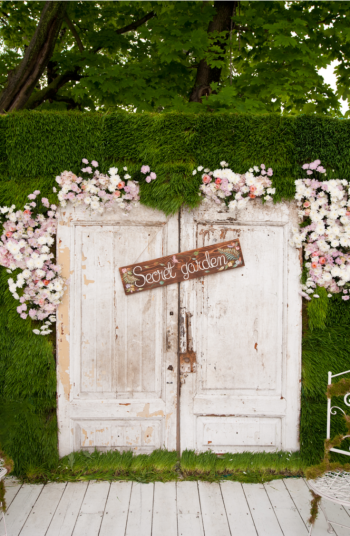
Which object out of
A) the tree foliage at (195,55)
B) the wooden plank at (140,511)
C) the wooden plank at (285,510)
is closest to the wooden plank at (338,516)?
the wooden plank at (285,510)

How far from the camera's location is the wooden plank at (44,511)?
237 cm

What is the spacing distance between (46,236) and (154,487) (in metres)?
2.13

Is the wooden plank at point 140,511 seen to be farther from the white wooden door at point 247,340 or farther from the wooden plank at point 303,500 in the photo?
the wooden plank at point 303,500

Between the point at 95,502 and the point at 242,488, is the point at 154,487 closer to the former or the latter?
the point at 95,502

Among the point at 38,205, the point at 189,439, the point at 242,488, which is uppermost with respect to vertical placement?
the point at 38,205

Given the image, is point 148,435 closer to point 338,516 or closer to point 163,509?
point 163,509

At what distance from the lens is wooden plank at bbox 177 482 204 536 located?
2.36 m

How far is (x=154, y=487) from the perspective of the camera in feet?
9.12

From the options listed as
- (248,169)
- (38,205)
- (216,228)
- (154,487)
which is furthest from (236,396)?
(38,205)

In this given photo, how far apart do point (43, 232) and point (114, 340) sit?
3.44ft

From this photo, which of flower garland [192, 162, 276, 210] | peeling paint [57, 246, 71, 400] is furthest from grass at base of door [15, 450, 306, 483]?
flower garland [192, 162, 276, 210]

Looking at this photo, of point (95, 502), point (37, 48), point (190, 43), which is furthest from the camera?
point (190, 43)

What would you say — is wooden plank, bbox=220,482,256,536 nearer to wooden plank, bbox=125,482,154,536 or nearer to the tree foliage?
wooden plank, bbox=125,482,154,536

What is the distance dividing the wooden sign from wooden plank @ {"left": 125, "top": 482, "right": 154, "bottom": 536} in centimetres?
151
